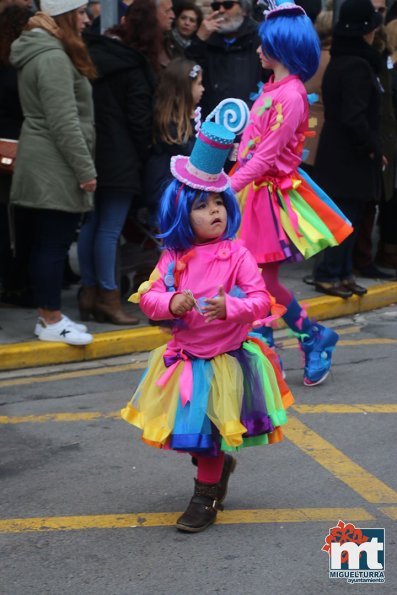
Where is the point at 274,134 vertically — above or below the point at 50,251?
above

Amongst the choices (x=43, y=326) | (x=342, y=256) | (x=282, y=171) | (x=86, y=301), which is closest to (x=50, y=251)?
(x=43, y=326)

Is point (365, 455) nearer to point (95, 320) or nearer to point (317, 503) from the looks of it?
point (317, 503)

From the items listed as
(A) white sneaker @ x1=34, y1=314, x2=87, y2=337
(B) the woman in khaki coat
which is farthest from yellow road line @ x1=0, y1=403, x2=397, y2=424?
(A) white sneaker @ x1=34, y1=314, x2=87, y2=337

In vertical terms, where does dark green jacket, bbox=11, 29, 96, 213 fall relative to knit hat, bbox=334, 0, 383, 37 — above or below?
below

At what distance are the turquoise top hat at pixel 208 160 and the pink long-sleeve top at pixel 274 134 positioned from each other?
173cm

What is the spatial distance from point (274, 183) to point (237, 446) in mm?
2345

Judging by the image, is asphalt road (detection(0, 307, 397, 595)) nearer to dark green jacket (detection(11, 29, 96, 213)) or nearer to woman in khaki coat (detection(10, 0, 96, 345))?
woman in khaki coat (detection(10, 0, 96, 345))

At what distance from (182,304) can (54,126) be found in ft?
9.56

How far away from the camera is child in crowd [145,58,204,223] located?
7.57 metres

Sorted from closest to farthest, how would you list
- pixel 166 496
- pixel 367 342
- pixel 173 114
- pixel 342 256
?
pixel 166 496, pixel 173 114, pixel 367 342, pixel 342 256

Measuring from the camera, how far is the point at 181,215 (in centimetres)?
455

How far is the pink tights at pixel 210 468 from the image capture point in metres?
4.66

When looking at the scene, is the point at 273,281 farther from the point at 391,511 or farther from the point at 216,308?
the point at 216,308

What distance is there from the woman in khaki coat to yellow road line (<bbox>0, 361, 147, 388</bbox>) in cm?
24
